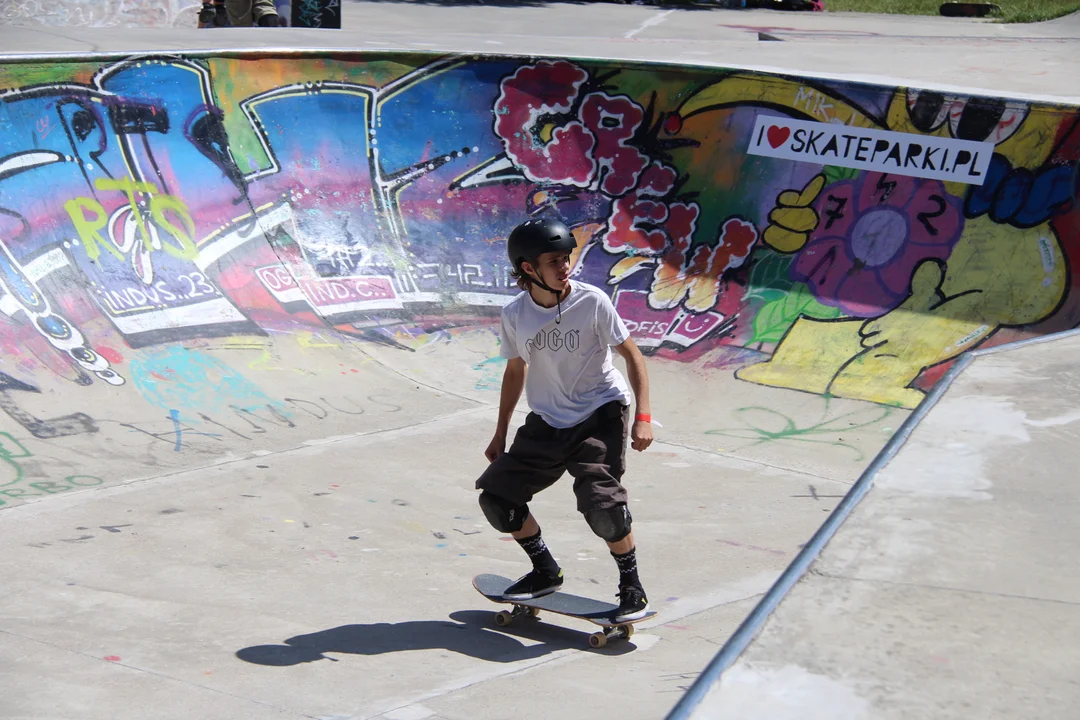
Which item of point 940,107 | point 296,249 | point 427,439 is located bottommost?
point 427,439

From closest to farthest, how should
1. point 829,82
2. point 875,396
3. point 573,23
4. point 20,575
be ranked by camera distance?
point 20,575 < point 875,396 < point 829,82 < point 573,23

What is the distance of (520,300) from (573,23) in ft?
49.0

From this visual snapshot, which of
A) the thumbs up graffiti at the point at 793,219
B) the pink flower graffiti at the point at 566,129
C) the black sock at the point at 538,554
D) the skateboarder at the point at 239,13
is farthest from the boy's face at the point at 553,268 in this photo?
the skateboarder at the point at 239,13

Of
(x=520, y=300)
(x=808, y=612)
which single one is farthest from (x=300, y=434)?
(x=808, y=612)

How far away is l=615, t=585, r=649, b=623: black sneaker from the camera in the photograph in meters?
4.29

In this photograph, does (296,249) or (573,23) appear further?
(573,23)

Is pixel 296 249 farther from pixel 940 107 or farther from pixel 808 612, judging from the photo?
pixel 808 612

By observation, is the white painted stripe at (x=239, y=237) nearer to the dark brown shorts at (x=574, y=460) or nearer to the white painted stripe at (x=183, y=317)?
the white painted stripe at (x=183, y=317)

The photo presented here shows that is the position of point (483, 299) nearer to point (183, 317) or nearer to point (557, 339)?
point (183, 317)

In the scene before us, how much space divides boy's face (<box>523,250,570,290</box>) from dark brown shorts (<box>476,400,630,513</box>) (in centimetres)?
A: 49

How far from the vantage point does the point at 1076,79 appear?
35.1 feet

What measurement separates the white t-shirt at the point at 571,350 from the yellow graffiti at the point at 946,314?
4.14 meters

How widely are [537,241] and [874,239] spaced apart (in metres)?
5.35

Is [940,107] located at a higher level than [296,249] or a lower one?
higher
